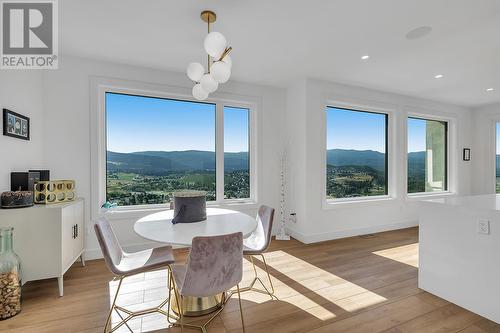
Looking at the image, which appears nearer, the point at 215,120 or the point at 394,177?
the point at 215,120

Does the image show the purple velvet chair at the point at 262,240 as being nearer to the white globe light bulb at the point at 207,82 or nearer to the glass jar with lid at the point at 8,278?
the white globe light bulb at the point at 207,82

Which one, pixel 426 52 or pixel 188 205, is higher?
pixel 426 52

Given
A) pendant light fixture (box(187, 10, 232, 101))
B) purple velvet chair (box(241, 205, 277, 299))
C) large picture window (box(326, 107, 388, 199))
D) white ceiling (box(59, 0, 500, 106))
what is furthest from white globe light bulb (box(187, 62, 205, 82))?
large picture window (box(326, 107, 388, 199))

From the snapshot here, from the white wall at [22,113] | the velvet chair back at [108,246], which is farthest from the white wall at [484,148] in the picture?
the white wall at [22,113]

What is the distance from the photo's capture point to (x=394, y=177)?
479 cm

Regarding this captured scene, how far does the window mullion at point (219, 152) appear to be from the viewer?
4039 millimetres

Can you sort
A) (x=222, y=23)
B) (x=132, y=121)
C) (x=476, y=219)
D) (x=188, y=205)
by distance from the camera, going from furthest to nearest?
(x=132, y=121)
(x=222, y=23)
(x=188, y=205)
(x=476, y=219)

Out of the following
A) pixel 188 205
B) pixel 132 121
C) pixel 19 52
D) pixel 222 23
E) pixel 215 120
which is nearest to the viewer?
pixel 188 205

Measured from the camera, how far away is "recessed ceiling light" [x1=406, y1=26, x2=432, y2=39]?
8.15 ft

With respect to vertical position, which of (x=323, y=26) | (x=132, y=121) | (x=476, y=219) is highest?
(x=323, y=26)

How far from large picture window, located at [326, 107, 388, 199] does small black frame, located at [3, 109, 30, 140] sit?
418cm

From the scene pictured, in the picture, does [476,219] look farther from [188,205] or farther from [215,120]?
[215,120]

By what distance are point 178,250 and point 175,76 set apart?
2.59 m

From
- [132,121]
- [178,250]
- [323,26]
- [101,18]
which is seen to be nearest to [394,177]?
[323,26]
